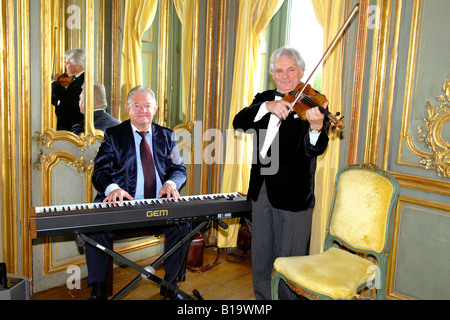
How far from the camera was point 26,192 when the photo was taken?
2.56m

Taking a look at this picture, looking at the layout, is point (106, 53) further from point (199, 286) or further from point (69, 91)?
point (199, 286)

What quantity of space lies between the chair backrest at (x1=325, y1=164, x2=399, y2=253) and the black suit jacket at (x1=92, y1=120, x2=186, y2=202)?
1.08m

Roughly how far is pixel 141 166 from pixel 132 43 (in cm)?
100

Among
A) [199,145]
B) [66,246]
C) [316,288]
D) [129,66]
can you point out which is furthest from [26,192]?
[316,288]

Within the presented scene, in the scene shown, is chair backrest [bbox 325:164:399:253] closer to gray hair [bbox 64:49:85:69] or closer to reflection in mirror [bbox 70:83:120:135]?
reflection in mirror [bbox 70:83:120:135]

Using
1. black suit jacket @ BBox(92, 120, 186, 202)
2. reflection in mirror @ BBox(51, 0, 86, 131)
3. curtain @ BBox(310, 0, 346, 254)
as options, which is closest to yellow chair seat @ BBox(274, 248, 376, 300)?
curtain @ BBox(310, 0, 346, 254)

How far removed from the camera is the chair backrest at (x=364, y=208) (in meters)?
2.07

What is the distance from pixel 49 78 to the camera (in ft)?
8.44

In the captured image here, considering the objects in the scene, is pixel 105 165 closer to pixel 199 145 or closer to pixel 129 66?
pixel 129 66

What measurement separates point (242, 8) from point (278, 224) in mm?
1933

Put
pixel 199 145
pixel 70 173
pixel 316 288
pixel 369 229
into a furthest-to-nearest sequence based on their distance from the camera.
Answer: pixel 199 145 → pixel 70 173 → pixel 369 229 → pixel 316 288

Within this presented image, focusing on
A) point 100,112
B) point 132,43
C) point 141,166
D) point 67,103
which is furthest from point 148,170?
point 132,43

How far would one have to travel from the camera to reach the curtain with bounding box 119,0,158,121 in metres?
2.96

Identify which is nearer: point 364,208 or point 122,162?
point 364,208
